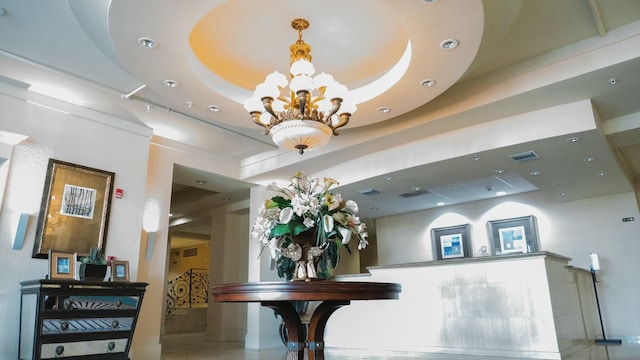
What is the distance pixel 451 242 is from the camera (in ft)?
32.0

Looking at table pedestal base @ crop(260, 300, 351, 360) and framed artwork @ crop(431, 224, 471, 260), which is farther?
framed artwork @ crop(431, 224, 471, 260)

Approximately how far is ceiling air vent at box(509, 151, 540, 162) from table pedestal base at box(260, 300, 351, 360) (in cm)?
451

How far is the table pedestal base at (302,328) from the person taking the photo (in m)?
2.56

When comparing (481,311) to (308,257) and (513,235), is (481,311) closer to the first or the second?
(513,235)

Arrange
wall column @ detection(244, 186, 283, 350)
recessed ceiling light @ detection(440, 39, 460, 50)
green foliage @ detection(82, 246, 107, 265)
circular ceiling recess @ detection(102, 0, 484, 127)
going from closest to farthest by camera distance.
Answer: circular ceiling recess @ detection(102, 0, 484, 127)
recessed ceiling light @ detection(440, 39, 460, 50)
green foliage @ detection(82, 246, 107, 265)
wall column @ detection(244, 186, 283, 350)

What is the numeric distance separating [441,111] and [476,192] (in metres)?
3.60

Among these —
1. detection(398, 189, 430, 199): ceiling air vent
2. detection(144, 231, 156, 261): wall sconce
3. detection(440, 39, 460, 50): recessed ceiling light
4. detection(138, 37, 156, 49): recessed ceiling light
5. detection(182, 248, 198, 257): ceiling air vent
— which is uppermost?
detection(138, 37, 156, 49): recessed ceiling light

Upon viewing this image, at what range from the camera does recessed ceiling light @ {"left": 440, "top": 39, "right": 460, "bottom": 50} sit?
4.01m

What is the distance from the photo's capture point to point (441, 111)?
579 cm

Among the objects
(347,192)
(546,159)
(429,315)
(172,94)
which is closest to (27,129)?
(172,94)

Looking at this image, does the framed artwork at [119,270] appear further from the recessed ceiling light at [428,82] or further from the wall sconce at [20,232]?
the recessed ceiling light at [428,82]

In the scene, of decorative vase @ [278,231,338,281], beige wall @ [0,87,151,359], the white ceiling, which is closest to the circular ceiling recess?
the white ceiling

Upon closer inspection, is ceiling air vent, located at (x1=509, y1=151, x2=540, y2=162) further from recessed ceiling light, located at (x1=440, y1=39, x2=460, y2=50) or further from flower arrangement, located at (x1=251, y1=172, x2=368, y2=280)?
flower arrangement, located at (x1=251, y1=172, x2=368, y2=280)

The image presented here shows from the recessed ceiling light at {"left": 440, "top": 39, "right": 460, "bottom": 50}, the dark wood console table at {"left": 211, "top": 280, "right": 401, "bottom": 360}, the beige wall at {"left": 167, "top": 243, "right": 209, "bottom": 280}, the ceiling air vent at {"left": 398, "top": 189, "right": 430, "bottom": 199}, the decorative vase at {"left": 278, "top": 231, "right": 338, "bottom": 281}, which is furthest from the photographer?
the beige wall at {"left": 167, "top": 243, "right": 209, "bottom": 280}
